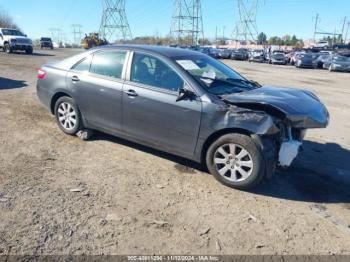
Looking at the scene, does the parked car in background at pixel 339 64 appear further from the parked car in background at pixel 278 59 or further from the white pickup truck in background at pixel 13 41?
the white pickup truck in background at pixel 13 41

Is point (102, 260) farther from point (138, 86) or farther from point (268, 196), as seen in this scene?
point (138, 86)

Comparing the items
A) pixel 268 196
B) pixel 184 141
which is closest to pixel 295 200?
pixel 268 196

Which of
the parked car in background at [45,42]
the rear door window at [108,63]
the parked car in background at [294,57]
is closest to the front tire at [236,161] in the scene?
the rear door window at [108,63]

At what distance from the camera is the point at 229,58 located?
51.1m

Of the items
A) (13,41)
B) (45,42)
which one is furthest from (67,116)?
(45,42)

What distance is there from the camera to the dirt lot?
10.5 feet

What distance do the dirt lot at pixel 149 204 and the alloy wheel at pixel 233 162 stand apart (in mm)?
208

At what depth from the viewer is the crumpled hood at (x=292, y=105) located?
4180 millimetres

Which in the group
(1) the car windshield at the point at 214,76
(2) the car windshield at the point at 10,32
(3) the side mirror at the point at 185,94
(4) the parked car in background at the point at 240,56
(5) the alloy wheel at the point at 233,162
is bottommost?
(4) the parked car in background at the point at 240,56

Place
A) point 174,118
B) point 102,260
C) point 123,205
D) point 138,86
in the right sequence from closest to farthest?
point 102,260 → point 123,205 → point 174,118 → point 138,86

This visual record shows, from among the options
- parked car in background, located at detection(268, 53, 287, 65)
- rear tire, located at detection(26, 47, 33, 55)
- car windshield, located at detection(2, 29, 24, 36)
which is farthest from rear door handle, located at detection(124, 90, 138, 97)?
parked car in background, located at detection(268, 53, 287, 65)

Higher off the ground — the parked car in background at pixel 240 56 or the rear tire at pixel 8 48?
the rear tire at pixel 8 48

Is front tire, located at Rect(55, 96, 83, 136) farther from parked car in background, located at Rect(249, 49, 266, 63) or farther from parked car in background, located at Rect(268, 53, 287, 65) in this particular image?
parked car in background, located at Rect(249, 49, 266, 63)

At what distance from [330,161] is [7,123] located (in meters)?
5.98
